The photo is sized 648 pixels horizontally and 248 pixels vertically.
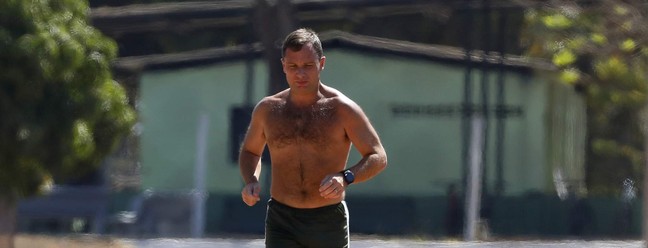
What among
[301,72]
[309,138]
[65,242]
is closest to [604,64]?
[65,242]

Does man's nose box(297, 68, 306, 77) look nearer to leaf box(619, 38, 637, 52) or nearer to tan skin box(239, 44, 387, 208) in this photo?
tan skin box(239, 44, 387, 208)

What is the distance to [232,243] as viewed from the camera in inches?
742

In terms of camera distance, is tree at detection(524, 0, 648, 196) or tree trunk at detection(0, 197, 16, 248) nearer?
tree at detection(524, 0, 648, 196)

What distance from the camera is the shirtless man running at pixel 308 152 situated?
694cm

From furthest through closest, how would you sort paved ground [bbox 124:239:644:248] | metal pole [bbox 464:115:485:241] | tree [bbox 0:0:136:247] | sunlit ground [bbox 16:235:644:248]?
metal pole [bbox 464:115:485:241] < paved ground [bbox 124:239:644:248] < sunlit ground [bbox 16:235:644:248] < tree [bbox 0:0:136:247]

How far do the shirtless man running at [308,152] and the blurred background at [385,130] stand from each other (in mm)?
14066

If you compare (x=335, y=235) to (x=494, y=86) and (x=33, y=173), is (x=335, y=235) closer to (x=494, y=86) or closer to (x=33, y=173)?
(x=33, y=173)

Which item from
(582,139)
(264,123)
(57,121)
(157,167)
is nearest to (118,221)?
(157,167)

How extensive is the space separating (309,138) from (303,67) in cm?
37

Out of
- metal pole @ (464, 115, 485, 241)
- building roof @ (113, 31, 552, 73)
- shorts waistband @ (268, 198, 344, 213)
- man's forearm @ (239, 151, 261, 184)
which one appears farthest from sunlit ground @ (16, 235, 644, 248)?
shorts waistband @ (268, 198, 344, 213)

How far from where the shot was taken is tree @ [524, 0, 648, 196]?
13.0m

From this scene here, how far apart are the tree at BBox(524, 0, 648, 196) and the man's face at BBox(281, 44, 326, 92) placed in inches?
244

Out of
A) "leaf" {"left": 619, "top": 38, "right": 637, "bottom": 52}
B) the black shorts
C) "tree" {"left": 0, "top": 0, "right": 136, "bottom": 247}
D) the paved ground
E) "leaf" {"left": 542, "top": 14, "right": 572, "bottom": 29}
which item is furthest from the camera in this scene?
the paved ground

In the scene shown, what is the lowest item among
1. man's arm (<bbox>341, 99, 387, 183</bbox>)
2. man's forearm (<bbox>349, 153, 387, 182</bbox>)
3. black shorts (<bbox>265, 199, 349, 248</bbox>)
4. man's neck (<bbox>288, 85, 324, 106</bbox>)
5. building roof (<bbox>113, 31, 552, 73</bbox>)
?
black shorts (<bbox>265, 199, 349, 248</bbox>)
